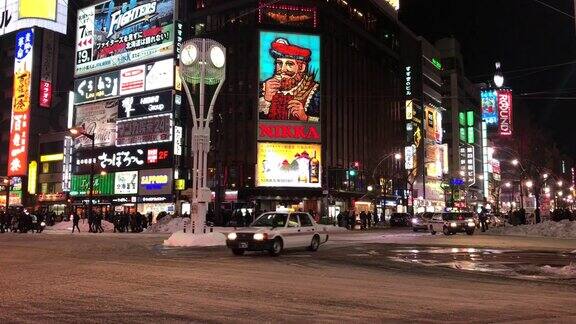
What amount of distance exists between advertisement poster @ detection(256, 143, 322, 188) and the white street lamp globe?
123ft

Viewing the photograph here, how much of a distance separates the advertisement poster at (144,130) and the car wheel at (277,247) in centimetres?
4921

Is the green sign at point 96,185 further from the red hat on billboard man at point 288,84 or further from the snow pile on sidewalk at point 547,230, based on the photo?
the snow pile on sidewalk at point 547,230

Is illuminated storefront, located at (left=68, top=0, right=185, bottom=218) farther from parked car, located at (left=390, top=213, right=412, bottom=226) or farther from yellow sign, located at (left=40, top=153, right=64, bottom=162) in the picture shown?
parked car, located at (left=390, top=213, right=412, bottom=226)

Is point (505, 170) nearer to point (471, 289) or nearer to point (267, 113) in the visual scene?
point (267, 113)

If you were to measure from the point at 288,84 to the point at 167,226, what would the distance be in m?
29.2

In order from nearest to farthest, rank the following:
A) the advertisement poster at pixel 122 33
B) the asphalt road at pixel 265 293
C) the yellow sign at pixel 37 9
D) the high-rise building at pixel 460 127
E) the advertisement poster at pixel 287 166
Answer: the asphalt road at pixel 265 293 → the yellow sign at pixel 37 9 → the advertisement poster at pixel 287 166 → the advertisement poster at pixel 122 33 → the high-rise building at pixel 460 127

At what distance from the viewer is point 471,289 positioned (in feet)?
36.5

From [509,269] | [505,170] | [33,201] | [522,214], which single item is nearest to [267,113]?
[522,214]

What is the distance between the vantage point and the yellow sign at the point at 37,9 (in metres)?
23.1

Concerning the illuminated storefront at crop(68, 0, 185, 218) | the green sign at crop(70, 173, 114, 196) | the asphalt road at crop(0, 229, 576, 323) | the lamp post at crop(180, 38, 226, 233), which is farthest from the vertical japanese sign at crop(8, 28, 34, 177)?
the asphalt road at crop(0, 229, 576, 323)

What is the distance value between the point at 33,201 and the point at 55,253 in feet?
222

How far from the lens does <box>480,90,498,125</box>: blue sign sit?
4148 inches

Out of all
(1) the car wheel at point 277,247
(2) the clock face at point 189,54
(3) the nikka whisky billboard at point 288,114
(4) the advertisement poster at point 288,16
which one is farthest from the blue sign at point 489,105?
(1) the car wheel at point 277,247

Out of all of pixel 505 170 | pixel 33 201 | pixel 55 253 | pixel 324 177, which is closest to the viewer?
pixel 55 253
